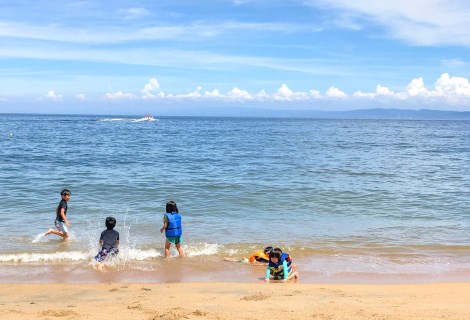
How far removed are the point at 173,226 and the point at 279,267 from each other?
2.85m

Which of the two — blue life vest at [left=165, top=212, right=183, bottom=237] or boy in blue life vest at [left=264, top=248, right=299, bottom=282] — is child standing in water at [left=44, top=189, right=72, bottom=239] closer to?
blue life vest at [left=165, top=212, right=183, bottom=237]

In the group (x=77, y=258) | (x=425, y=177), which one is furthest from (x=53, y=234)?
(x=425, y=177)

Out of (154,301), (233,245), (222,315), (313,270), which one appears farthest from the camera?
(233,245)

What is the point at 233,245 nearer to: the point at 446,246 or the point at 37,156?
the point at 446,246

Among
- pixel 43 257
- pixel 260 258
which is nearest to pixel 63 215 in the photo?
pixel 43 257

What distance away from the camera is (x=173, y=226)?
37.4ft

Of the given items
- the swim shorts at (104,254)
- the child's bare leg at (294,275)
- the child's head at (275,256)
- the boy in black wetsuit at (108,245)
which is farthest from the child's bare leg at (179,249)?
the child's bare leg at (294,275)

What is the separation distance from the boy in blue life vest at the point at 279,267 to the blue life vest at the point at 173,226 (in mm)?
2564

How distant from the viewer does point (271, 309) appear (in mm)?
7016

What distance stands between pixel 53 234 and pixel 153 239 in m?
2.59

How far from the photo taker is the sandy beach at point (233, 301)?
678 cm

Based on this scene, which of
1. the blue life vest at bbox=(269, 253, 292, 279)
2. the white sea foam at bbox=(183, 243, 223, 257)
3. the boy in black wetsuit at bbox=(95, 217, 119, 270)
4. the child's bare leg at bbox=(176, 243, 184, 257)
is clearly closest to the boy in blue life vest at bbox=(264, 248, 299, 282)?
the blue life vest at bbox=(269, 253, 292, 279)

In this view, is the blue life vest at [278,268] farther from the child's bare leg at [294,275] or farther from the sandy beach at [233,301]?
the sandy beach at [233,301]

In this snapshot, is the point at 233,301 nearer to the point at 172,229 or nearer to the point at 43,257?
the point at 172,229
